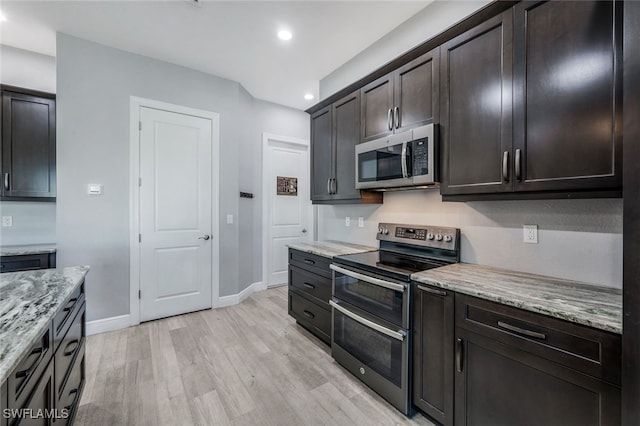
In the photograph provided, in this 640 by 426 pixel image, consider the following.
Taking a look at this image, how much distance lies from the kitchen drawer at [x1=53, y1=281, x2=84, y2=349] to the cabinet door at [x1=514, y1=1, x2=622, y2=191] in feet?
8.04

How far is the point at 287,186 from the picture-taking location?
453 cm

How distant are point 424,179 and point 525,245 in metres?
0.76

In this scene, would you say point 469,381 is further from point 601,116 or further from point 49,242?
point 49,242

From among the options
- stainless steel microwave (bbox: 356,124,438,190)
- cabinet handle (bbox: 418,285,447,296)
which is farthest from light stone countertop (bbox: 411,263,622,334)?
stainless steel microwave (bbox: 356,124,438,190)

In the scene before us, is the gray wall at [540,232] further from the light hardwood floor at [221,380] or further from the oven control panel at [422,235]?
the light hardwood floor at [221,380]

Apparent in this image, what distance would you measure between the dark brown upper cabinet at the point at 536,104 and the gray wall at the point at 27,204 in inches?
168

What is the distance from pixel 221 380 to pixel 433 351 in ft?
5.28

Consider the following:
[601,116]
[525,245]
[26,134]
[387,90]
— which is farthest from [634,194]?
[26,134]

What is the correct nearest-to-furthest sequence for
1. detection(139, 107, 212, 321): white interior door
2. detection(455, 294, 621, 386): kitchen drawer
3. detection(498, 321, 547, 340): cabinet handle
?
detection(455, 294, 621, 386): kitchen drawer < detection(498, 321, 547, 340): cabinet handle < detection(139, 107, 212, 321): white interior door

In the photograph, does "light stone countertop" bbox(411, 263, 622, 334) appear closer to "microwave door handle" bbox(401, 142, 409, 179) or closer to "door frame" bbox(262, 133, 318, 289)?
"microwave door handle" bbox(401, 142, 409, 179)

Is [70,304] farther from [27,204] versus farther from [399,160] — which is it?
[27,204]

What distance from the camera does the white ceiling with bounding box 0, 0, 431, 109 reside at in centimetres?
231

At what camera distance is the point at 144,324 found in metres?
3.06

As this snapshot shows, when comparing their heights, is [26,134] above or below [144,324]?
above
